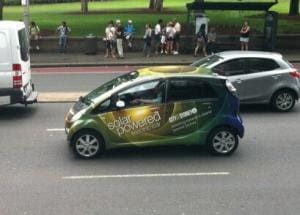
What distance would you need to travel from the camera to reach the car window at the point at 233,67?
1450 centimetres

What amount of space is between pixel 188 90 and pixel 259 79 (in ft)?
14.9

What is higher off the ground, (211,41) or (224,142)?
(224,142)

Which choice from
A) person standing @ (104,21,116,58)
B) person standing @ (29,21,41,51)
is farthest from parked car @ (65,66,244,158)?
person standing @ (29,21,41,51)

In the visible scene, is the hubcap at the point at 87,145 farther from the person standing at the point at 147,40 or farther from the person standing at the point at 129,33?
the person standing at the point at 129,33

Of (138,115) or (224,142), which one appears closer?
(138,115)

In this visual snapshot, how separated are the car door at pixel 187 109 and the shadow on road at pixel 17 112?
5.06 m

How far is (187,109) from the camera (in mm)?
10422

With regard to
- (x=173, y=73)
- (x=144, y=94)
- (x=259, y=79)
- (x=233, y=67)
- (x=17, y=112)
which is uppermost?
(x=173, y=73)

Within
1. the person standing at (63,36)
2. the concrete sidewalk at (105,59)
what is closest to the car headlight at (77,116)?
the concrete sidewalk at (105,59)

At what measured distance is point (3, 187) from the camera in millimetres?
8797

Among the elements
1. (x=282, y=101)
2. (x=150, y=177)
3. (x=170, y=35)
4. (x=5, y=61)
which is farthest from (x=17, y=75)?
(x=170, y=35)

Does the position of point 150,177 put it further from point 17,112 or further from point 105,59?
point 105,59

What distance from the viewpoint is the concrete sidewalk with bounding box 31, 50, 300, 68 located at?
2642cm

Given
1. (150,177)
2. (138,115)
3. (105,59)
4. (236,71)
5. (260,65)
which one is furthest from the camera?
(105,59)
